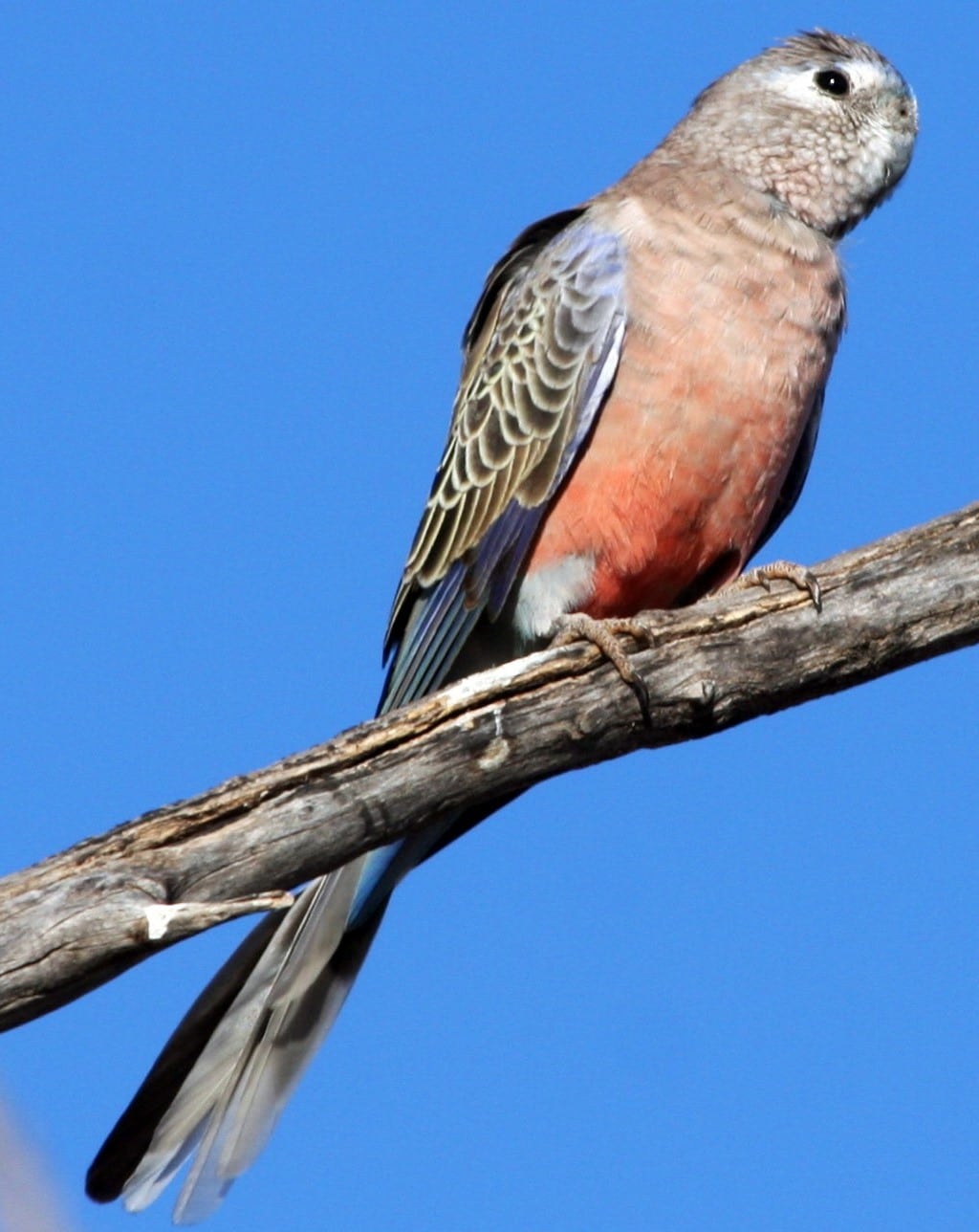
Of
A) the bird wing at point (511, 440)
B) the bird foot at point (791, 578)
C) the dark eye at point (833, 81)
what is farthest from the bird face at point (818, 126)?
the bird foot at point (791, 578)

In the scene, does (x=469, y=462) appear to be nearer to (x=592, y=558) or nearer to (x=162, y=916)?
(x=592, y=558)

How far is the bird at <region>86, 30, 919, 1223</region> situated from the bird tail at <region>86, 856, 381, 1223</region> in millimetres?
10

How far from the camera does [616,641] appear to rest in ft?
17.8

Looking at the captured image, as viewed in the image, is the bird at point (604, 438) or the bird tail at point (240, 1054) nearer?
the bird tail at point (240, 1054)

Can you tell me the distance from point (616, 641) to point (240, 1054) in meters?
2.02

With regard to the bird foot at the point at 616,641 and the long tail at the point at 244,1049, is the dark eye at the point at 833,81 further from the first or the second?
the long tail at the point at 244,1049

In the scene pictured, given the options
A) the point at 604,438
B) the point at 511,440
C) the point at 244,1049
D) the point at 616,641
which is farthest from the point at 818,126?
the point at 244,1049

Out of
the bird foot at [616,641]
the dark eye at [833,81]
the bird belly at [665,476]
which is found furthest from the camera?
the dark eye at [833,81]

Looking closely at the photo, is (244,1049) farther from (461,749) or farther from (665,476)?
(665,476)

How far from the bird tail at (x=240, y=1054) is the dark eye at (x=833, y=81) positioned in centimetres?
421

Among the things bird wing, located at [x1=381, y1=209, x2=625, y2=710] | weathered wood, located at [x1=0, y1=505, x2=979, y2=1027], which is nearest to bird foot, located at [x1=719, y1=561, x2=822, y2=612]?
weathered wood, located at [x1=0, y1=505, x2=979, y2=1027]

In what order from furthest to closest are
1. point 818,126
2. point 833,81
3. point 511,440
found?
point 833,81 < point 818,126 < point 511,440

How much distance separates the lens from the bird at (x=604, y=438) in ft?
19.6

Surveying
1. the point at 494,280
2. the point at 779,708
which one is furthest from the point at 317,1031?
the point at 494,280
